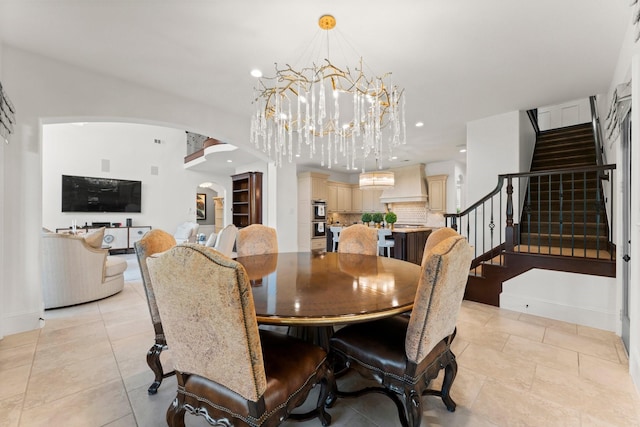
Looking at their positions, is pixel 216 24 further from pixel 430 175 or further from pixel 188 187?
pixel 188 187

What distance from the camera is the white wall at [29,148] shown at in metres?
2.57

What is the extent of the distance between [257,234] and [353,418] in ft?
6.91

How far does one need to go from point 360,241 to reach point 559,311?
229 centimetres

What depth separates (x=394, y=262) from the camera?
7.86 feet

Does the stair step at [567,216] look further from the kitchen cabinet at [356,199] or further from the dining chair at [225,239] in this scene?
the kitchen cabinet at [356,199]

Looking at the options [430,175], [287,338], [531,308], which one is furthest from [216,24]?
[430,175]

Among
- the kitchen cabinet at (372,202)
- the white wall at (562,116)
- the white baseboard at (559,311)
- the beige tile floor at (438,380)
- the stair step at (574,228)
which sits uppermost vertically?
the white wall at (562,116)

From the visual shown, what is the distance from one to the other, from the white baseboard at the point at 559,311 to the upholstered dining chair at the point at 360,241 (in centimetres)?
180

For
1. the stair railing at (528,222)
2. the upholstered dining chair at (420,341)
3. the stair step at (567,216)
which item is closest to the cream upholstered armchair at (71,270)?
the upholstered dining chair at (420,341)

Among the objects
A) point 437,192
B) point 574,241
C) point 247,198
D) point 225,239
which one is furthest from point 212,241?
point 574,241

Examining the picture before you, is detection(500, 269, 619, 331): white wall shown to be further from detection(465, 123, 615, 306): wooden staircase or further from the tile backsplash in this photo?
the tile backsplash

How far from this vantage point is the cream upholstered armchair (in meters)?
3.23

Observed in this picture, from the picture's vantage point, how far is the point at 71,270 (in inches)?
131

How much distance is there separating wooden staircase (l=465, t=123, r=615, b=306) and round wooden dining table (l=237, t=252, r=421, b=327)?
188 centimetres
